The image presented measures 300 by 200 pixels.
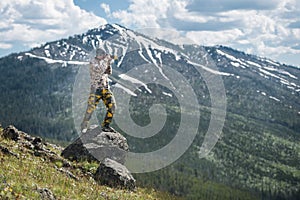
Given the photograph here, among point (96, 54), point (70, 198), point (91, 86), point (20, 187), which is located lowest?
point (70, 198)

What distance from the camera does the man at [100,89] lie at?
965 inches

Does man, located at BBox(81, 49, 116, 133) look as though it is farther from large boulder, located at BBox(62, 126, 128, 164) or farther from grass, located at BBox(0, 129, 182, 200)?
grass, located at BBox(0, 129, 182, 200)

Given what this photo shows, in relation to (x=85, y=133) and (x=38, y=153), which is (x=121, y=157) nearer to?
(x=85, y=133)

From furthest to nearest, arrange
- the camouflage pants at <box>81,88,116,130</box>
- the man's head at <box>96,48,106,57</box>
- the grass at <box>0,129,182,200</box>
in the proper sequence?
the man's head at <box>96,48,106,57</box> < the camouflage pants at <box>81,88,116,130</box> < the grass at <box>0,129,182,200</box>

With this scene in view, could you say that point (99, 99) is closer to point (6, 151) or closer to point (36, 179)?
point (6, 151)

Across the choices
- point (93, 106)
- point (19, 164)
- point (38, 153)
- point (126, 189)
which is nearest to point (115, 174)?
point (126, 189)

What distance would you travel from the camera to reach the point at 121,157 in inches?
936

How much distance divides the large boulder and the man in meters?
0.94

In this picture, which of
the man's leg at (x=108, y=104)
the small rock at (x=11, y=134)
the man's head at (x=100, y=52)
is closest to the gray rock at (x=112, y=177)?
the small rock at (x=11, y=134)

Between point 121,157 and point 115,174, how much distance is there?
477 centimetres

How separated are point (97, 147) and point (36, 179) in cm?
872

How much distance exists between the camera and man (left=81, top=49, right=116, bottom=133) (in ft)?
80.4

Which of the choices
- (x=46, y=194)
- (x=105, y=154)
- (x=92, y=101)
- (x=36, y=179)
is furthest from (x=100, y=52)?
(x=46, y=194)

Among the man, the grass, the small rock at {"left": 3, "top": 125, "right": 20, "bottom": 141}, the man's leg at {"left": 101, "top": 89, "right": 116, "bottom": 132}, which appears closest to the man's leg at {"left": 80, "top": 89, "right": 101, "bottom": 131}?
the man
